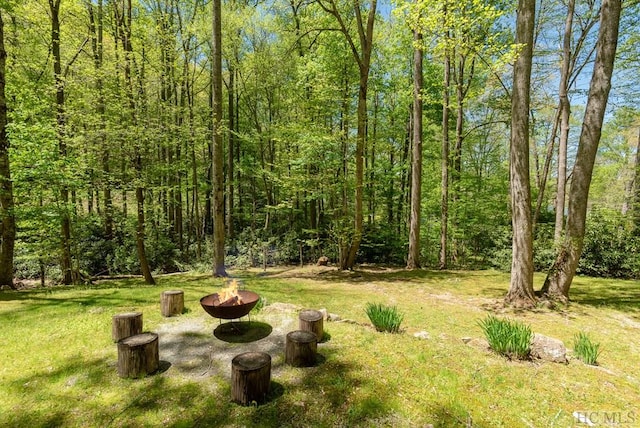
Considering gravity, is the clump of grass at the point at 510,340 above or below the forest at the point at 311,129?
below

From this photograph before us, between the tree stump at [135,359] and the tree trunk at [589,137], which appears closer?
the tree stump at [135,359]

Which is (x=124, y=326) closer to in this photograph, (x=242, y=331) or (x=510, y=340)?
(x=242, y=331)

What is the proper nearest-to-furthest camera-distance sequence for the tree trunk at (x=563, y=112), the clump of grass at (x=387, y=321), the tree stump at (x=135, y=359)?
1. the tree stump at (x=135, y=359)
2. the clump of grass at (x=387, y=321)
3. the tree trunk at (x=563, y=112)

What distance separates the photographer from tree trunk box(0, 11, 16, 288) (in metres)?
6.03

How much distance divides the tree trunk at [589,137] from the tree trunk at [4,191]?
1146cm

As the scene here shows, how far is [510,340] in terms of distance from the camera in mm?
3361

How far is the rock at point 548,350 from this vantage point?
3.30 metres

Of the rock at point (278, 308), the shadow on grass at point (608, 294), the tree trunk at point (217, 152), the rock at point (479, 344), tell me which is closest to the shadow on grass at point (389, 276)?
the shadow on grass at point (608, 294)

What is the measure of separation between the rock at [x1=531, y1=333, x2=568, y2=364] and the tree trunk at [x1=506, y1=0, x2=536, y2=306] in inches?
108

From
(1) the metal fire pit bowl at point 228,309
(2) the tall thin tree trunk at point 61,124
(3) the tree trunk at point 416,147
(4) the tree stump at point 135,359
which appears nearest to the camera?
(4) the tree stump at point 135,359

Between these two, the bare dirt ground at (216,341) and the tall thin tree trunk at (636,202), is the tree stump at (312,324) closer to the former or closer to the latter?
the bare dirt ground at (216,341)

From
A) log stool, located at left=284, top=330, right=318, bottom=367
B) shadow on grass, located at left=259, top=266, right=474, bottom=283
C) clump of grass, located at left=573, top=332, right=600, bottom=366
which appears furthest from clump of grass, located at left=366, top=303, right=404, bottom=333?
shadow on grass, located at left=259, top=266, right=474, bottom=283

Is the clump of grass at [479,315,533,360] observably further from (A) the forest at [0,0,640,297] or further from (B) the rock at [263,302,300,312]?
(A) the forest at [0,0,640,297]

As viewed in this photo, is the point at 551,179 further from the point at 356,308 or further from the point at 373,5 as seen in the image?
the point at 356,308
